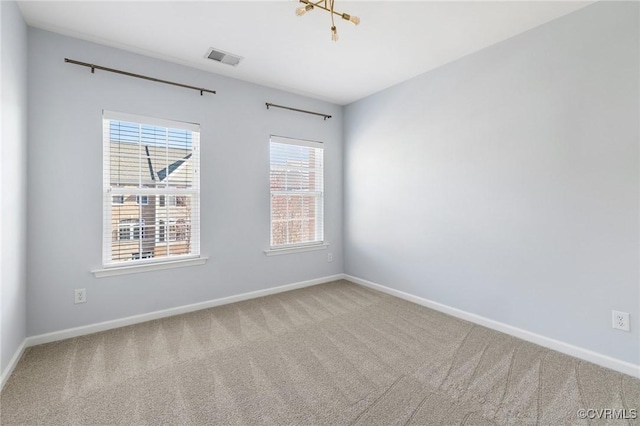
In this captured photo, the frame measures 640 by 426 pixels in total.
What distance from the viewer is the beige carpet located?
1.68 m

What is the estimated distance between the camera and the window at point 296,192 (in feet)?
12.8

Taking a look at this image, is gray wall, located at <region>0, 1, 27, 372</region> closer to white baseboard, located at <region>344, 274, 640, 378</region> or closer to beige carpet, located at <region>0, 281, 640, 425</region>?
beige carpet, located at <region>0, 281, 640, 425</region>

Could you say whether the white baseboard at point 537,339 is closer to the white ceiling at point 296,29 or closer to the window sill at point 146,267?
the window sill at point 146,267

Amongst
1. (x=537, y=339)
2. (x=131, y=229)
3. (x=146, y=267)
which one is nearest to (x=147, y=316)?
(x=146, y=267)

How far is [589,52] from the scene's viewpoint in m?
2.22

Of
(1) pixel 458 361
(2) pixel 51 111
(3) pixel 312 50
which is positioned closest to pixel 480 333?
(1) pixel 458 361

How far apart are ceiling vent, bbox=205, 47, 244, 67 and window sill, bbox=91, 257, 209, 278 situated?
2.13 metres

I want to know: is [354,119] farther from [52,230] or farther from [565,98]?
[52,230]

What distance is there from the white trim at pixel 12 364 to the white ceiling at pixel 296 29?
261 centimetres

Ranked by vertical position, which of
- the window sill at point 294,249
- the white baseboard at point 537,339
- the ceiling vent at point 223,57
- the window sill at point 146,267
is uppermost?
the ceiling vent at point 223,57

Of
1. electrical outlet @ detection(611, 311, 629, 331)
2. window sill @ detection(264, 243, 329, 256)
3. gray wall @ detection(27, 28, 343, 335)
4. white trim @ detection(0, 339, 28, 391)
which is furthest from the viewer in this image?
window sill @ detection(264, 243, 329, 256)

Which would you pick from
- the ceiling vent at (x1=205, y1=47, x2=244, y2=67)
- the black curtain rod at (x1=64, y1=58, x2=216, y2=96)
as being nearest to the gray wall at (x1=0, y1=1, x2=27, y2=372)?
the black curtain rod at (x1=64, y1=58, x2=216, y2=96)
